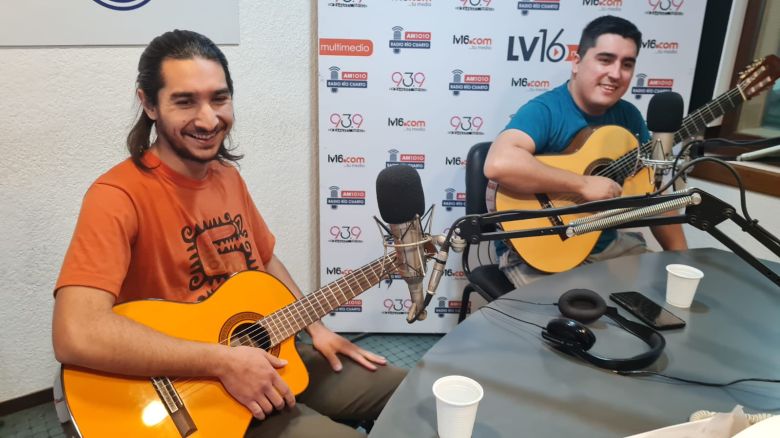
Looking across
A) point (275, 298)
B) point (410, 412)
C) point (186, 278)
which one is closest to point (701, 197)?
point (410, 412)

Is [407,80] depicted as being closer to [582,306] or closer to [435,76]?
[435,76]

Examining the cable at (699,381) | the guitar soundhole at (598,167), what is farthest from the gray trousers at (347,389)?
the guitar soundhole at (598,167)

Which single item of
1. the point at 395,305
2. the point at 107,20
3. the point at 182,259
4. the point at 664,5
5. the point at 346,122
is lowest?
the point at 395,305

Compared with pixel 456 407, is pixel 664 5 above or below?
above

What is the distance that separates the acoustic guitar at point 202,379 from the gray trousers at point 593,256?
0.82m

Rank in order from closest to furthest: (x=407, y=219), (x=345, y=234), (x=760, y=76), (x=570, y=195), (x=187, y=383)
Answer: (x=407, y=219) < (x=187, y=383) < (x=570, y=195) < (x=760, y=76) < (x=345, y=234)

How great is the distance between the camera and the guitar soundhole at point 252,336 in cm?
126

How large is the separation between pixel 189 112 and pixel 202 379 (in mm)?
693

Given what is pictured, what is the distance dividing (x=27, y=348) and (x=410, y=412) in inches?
77.0

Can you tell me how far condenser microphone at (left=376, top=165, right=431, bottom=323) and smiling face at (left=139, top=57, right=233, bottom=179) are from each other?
68 centimetres

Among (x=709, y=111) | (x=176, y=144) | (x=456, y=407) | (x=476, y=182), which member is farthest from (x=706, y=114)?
(x=176, y=144)

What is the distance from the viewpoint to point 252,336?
1.29 m

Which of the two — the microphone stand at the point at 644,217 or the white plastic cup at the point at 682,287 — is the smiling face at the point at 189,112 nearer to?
the microphone stand at the point at 644,217

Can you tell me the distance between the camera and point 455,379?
2.83 feet
